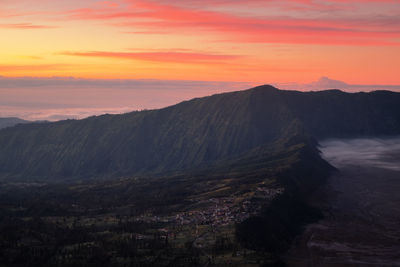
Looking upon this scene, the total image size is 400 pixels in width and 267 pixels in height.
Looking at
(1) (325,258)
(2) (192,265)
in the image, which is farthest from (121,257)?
(1) (325,258)

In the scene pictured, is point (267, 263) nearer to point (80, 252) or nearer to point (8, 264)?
point (80, 252)

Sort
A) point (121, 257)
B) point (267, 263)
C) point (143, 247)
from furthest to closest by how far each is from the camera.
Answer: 1. point (143, 247)
2. point (121, 257)
3. point (267, 263)

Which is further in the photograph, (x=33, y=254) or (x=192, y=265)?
(x=33, y=254)

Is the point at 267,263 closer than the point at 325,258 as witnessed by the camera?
Yes

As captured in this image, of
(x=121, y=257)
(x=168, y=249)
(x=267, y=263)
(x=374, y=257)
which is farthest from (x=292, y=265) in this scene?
(x=121, y=257)

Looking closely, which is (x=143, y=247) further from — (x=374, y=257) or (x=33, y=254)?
(x=374, y=257)

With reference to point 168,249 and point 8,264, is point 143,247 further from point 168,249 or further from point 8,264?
point 8,264

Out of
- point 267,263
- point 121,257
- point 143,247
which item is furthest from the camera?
point 143,247
